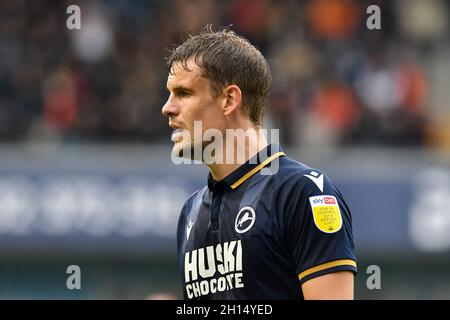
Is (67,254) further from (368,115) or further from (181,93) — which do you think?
(181,93)

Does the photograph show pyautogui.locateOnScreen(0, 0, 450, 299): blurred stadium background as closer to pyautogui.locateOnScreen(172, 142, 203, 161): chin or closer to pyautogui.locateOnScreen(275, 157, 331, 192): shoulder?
pyautogui.locateOnScreen(172, 142, 203, 161): chin

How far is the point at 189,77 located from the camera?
4508 mm

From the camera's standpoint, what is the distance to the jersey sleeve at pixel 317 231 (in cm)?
407

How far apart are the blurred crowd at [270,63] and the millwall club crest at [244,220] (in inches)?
325

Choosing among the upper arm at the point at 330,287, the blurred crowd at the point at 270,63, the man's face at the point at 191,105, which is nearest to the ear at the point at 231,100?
the man's face at the point at 191,105

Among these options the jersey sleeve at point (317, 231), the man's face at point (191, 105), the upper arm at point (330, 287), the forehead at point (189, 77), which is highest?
the forehead at point (189, 77)

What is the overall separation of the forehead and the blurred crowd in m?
8.06

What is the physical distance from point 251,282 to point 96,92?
30.7 ft

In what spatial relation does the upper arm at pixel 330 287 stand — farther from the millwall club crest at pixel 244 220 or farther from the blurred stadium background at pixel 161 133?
the blurred stadium background at pixel 161 133

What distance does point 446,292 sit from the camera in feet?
39.9

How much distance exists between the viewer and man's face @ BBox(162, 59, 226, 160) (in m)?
4.50
